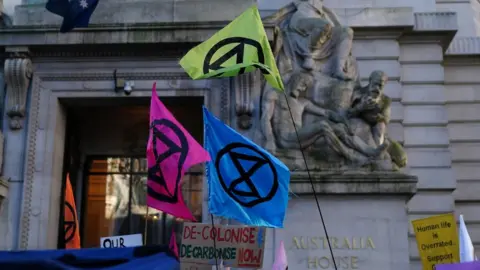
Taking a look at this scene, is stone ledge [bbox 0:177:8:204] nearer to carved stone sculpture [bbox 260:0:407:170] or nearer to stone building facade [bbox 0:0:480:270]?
stone building facade [bbox 0:0:480:270]

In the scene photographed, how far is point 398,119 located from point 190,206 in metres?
5.72

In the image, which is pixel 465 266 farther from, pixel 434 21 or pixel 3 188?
pixel 3 188

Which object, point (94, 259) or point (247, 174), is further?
point (94, 259)

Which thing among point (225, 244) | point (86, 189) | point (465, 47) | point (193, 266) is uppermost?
point (465, 47)

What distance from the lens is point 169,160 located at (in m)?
9.68

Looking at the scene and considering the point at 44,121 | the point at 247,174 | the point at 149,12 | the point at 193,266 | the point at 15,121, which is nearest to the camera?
the point at 193,266

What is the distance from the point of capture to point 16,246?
47.0 ft

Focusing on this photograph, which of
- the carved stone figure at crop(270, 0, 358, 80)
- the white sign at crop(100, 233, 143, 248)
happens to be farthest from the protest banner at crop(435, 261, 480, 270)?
the carved stone figure at crop(270, 0, 358, 80)

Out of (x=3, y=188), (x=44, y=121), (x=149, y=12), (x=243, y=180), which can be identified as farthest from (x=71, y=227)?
(x=243, y=180)

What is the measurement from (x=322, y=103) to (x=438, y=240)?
4997 mm

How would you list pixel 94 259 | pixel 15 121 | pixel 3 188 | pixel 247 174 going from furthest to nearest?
pixel 15 121 → pixel 3 188 → pixel 94 259 → pixel 247 174

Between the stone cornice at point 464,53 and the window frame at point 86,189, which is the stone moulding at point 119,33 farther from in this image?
the stone cornice at point 464,53

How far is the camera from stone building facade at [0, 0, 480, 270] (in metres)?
13.8

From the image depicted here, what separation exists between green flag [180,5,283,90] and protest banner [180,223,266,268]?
239 cm
